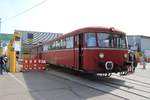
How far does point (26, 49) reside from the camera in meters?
63.4

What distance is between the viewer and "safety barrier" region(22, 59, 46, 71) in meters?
24.4

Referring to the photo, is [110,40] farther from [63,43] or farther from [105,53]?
[63,43]

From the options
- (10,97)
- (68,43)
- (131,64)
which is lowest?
(10,97)

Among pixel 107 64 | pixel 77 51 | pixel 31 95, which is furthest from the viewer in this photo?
pixel 77 51

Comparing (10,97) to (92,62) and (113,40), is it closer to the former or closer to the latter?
(92,62)

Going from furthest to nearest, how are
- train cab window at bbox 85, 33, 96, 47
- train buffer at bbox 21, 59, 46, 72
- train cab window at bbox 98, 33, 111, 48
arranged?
1. train buffer at bbox 21, 59, 46, 72
2. train cab window at bbox 85, 33, 96, 47
3. train cab window at bbox 98, 33, 111, 48

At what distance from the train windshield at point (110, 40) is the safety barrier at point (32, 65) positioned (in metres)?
10.9

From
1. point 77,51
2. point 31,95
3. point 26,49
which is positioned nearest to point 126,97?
point 31,95

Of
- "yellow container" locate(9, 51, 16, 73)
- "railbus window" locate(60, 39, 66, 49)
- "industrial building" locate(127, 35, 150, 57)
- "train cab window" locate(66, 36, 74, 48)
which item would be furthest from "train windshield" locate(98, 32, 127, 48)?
"industrial building" locate(127, 35, 150, 57)

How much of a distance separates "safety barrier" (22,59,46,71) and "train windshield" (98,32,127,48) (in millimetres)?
10883

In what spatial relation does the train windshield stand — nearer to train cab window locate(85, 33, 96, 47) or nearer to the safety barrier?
train cab window locate(85, 33, 96, 47)

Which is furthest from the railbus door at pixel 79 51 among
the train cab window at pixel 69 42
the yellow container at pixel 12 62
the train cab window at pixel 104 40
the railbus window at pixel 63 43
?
the yellow container at pixel 12 62

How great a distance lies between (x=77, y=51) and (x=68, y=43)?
93.1 inches

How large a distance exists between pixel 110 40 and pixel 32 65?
11334mm
